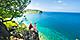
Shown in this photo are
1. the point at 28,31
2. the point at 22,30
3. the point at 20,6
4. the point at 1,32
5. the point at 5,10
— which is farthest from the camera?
the point at 28,31

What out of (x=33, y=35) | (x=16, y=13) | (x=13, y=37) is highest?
(x=16, y=13)

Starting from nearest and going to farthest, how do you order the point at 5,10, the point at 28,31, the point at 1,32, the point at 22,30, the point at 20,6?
the point at 1,32 → the point at 5,10 → the point at 20,6 → the point at 22,30 → the point at 28,31

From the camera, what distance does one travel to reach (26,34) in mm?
32469

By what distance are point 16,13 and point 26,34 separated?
8.01m

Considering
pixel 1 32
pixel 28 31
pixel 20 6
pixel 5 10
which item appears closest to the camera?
pixel 1 32

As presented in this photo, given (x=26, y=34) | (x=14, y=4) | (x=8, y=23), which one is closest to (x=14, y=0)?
(x=14, y=4)

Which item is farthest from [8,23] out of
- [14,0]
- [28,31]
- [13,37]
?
[28,31]

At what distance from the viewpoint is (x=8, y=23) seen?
27.6m

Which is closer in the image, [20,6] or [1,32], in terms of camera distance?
[1,32]

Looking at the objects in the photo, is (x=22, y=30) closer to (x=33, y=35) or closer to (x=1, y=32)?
(x=33, y=35)

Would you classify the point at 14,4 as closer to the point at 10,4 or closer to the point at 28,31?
the point at 10,4

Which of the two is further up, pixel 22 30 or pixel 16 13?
pixel 16 13

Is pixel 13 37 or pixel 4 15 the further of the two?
pixel 13 37

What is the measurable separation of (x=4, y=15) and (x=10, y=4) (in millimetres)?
1227
